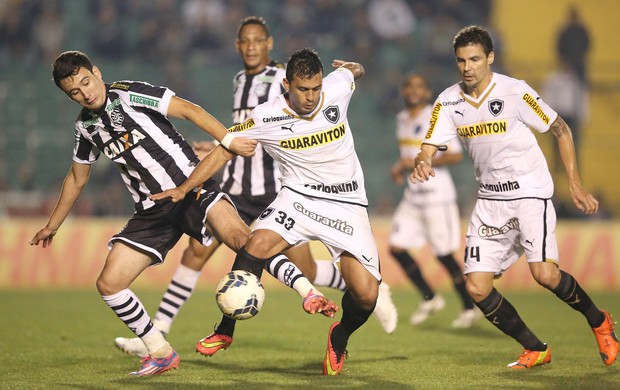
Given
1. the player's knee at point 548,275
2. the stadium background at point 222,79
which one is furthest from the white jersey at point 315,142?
the stadium background at point 222,79

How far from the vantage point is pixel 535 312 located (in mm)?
11727

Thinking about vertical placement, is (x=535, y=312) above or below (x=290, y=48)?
below

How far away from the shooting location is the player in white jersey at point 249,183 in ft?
27.9

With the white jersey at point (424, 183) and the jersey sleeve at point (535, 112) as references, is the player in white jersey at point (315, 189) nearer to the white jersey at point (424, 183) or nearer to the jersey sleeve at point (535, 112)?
the jersey sleeve at point (535, 112)

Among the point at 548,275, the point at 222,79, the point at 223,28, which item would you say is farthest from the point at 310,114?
the point at 223,28

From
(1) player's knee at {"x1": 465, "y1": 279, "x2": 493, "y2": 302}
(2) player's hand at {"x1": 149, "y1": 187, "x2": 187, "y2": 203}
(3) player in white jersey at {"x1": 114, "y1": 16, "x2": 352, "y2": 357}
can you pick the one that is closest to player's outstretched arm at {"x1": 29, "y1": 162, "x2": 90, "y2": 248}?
(2) player's hand at {"x1": 149, "y1": 187, "x2": 187, "y2": 203}

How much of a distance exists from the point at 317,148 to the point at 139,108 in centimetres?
137

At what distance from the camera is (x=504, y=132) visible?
7242 millimetres

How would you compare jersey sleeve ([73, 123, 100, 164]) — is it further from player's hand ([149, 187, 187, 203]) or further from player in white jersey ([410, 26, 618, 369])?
player in white jersey ([410, 26, 618, 369])

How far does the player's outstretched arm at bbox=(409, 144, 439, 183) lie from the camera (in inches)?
270

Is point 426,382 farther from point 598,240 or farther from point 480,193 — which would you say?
point 598,240

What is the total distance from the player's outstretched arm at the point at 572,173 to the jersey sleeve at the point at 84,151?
3.53 meters

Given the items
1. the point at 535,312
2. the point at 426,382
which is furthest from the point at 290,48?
the point at 426,382

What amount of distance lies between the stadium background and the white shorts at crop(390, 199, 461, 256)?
2991mm
